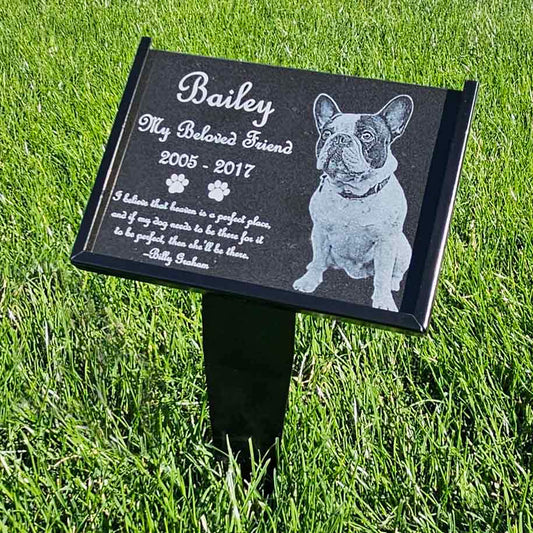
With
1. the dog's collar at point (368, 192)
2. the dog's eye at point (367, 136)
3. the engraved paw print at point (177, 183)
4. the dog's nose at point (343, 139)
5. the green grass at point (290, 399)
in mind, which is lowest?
the green grass at point (290, 399)

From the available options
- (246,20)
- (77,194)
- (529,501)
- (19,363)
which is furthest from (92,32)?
(529,501)

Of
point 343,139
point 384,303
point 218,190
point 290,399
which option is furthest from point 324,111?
point 290,399

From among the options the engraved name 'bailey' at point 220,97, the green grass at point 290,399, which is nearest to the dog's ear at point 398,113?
the engraved name 'bailey' at point 220,97

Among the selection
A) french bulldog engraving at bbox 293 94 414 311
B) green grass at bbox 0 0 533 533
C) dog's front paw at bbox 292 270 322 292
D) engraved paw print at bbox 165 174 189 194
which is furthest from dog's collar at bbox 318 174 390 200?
green grass at bbox 0 0 533 533

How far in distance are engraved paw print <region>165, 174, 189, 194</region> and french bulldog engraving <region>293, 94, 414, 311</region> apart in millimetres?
183

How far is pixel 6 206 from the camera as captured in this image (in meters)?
2.03

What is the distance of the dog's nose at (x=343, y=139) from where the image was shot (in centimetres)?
106

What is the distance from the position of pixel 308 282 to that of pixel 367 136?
8.3 inches

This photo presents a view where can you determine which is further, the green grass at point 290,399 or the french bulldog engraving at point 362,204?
the green grass at point 290,399

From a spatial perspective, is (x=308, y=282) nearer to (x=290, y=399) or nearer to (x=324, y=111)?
(x=324, y=111)

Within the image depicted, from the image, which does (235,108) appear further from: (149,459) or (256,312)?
(149,459)

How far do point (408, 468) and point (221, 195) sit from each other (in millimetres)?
502

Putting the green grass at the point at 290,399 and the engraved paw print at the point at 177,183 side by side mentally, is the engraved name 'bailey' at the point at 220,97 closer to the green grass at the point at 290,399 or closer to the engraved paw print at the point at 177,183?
the engraved paw print at the point at 177,183

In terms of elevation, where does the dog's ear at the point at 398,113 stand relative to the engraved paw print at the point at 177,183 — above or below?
above
